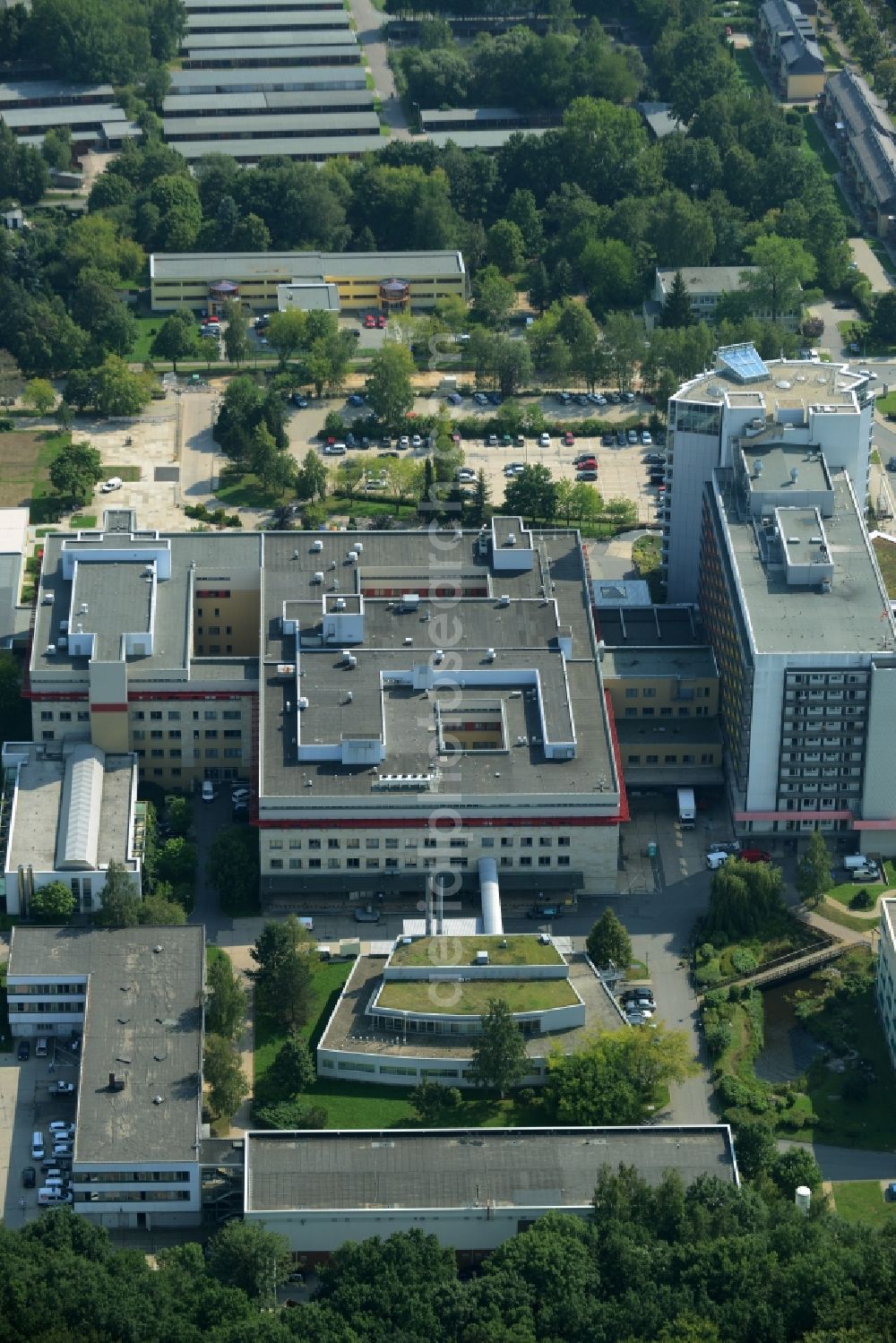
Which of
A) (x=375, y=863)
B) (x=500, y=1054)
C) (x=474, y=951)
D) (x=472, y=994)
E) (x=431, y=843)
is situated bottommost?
(x=375, y=863)

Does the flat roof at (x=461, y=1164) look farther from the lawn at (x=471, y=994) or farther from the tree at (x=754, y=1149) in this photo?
the lawn at (x=471, y=994)

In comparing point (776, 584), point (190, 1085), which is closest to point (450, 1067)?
point (190, 1085)

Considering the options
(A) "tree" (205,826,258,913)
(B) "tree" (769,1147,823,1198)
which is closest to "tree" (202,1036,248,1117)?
(A) "tree" (205,826,258,913)

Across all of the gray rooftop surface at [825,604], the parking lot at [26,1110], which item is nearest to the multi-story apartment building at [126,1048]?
the parking lot at [26,1110]

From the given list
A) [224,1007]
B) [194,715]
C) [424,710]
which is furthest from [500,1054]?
[194,715]

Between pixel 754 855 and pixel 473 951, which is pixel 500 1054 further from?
pixel 754 855

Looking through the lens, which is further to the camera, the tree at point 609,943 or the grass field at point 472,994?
the tree at point 609,943
